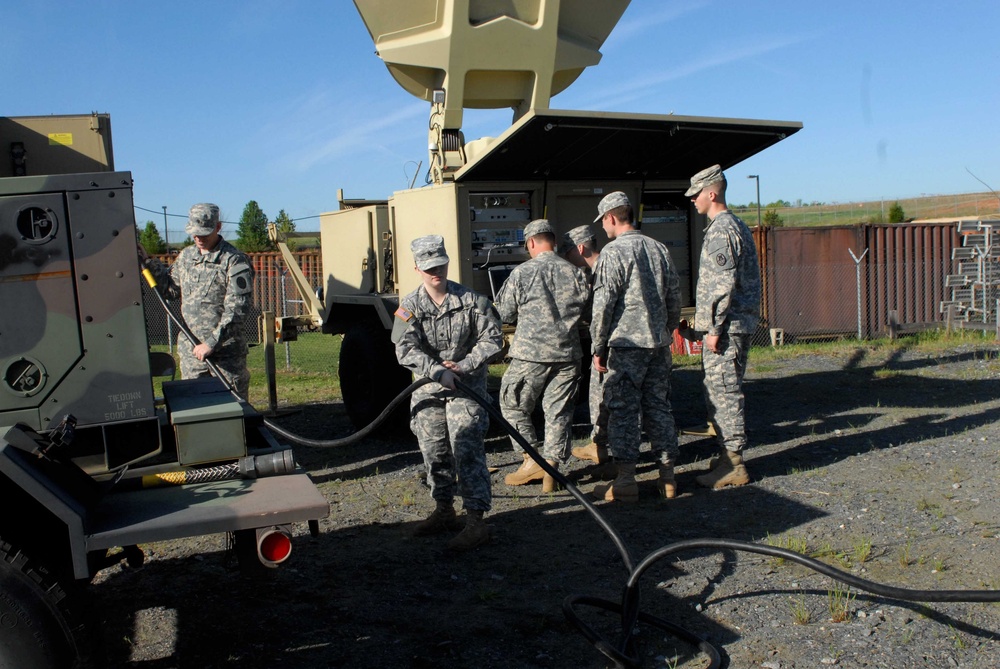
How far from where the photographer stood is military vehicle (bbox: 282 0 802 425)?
21.9ft

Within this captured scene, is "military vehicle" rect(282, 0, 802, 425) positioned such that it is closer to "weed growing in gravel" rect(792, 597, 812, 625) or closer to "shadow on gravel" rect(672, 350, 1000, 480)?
"shadow on gravel" rect(672, 350, 1000, 480)

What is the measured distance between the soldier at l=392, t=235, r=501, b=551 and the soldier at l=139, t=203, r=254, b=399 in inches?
57.5

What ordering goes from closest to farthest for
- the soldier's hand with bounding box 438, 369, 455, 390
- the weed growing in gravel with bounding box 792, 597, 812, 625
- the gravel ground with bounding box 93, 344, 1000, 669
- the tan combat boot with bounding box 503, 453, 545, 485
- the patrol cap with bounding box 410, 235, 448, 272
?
the gravel ground with bounding box 93, 344, 1000, 669, the weed growing in gravel with bounding box 792, 597, 812, 625, the soldier's hand with bounding box 438, 369, 455, 390, the patrol cap with bounding box 410, 235, 448, 272, the tan combat boot with bounding box 503, 453, 545, 485

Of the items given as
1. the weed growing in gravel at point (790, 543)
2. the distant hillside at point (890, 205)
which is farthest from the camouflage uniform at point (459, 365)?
the distant hillside at point (890, 205)

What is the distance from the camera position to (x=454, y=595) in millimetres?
4348

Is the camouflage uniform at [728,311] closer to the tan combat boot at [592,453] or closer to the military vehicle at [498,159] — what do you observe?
the tan combat boot at [592,453]

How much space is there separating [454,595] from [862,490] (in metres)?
2.94

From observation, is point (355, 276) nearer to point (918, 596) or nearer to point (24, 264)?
point (24, 264)

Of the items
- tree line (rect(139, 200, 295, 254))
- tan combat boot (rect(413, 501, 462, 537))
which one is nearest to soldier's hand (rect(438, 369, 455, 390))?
tan combat boot (rect(413, 501, 462, 537))

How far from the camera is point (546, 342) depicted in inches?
235

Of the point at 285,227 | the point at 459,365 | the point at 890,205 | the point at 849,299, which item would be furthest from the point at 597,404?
the point at 890,205

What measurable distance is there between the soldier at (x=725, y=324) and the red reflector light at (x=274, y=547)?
11.8 ft

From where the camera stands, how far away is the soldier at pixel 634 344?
5.71 metres

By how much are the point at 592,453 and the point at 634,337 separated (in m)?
1.62
